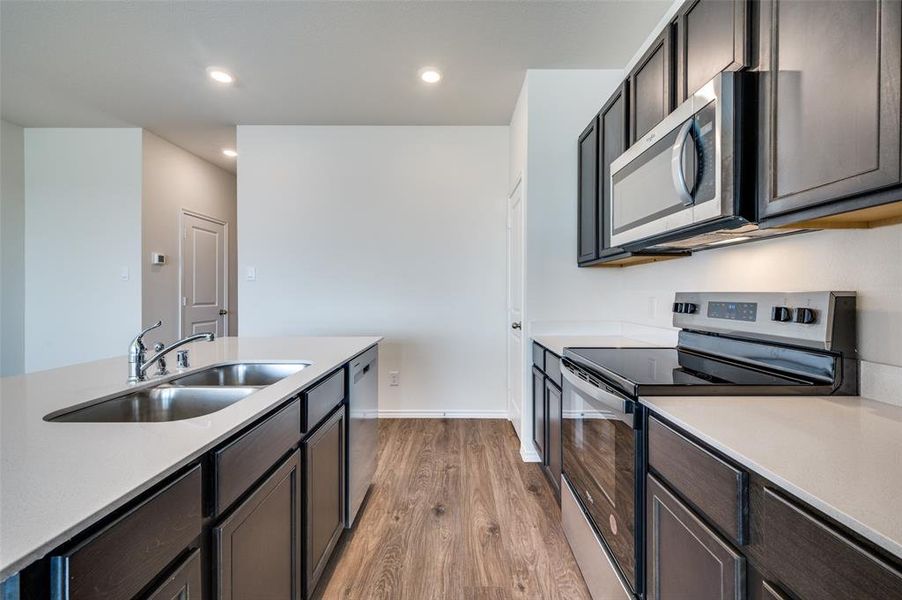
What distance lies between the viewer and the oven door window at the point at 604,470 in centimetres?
120

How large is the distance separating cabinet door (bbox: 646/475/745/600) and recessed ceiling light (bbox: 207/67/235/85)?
11.1ft

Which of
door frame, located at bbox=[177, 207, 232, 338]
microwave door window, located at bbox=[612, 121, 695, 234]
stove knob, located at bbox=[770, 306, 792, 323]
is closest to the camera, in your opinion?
stove knob, located at bbox=[770, 306, 792, 323]

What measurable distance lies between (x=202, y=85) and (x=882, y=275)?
3.83 m

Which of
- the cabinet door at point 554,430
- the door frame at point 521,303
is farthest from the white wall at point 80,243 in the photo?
the cabinet door at point 554,430

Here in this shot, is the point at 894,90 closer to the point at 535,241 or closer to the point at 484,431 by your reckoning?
the point at 535,241

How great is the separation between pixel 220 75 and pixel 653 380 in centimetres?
328

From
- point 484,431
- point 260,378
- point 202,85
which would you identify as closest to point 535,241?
point 484,431

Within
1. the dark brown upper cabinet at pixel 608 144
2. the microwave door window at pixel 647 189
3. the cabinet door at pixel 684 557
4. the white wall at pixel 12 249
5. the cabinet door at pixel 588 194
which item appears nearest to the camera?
the cabinet door at pixel 684 557

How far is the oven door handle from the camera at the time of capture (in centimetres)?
117

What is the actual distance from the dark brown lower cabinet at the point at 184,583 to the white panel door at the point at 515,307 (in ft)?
7.36

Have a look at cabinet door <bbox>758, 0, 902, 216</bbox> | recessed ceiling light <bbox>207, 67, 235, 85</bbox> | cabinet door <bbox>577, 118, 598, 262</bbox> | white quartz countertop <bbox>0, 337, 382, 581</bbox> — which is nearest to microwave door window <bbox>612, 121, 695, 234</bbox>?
cabinet door <bbox>758, 0, 902, 216</bbox>

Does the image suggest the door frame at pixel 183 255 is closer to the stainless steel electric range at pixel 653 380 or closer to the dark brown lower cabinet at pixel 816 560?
the stainless steel electric range at pixel 653 380

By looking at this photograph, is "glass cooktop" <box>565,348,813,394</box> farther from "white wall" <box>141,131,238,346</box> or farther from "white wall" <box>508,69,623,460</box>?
"white wall" <box>141,131,238,346</box>

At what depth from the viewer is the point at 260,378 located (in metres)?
1.70
